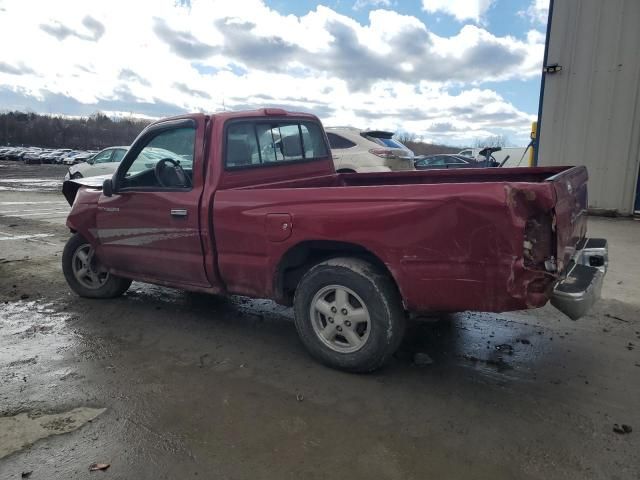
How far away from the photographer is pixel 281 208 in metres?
3.50

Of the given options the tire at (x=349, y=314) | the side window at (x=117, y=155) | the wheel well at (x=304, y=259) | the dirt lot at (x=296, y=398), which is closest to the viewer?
the dirt lot at (x=296, y=398)

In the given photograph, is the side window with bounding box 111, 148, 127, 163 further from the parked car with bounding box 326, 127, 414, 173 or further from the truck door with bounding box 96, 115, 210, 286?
the truck door with bounding box 96, 115, 210, 286

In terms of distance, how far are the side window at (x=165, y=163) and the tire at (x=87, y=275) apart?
1.13 metres

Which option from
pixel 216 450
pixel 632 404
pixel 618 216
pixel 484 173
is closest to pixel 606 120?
pixel 618 216

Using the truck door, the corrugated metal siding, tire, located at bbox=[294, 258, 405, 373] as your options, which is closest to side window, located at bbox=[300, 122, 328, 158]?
the truck door

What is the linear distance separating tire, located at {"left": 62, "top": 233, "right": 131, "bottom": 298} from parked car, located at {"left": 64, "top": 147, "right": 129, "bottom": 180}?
12.0 metres

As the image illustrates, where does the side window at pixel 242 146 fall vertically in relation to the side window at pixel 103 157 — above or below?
above

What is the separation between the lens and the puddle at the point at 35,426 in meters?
2.67

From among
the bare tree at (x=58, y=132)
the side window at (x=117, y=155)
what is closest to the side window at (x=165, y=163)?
the side window at (x=117, y=155)

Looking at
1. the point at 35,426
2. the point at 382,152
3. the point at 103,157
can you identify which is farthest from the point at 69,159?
the point at 35,426

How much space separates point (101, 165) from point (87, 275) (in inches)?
507

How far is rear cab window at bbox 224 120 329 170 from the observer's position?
409 cm

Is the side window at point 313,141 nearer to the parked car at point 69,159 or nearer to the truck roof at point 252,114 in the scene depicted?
the truck roof at point 252,114

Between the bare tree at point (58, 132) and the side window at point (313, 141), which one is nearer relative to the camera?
the side window at point (313, 141)
